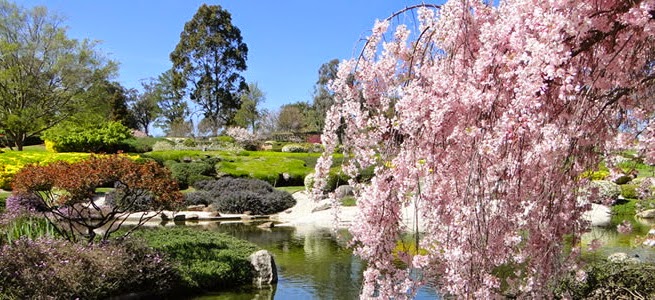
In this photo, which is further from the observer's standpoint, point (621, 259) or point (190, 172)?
point (190, 172)

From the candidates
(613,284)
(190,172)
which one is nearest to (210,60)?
(190,172)

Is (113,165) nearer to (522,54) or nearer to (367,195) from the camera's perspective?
(367,195)

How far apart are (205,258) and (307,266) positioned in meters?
1.97

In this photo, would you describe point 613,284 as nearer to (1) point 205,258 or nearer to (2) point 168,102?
(1) point 205,258

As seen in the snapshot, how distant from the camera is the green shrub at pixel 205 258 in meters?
7.87

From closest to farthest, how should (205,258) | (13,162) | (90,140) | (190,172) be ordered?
(205,258) → (13,162) → (190,172) → (90,140)

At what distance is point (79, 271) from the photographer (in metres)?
6.41

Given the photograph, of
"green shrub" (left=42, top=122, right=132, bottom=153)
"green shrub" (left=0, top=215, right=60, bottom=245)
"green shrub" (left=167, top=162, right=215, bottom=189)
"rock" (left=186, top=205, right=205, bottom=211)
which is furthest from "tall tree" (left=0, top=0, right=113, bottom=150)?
"green shrub" (left=0, top=215, right=60, bottom=245)

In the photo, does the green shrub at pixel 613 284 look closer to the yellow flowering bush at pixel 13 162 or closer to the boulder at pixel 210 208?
the boulder at pixel 210 208

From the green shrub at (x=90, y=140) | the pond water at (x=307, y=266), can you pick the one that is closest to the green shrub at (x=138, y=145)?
the green shrub at (x=90, y=140)

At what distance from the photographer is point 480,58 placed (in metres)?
2.37

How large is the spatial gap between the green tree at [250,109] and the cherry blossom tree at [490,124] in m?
42.1

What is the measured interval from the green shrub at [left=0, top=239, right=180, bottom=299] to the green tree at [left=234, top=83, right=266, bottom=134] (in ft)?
125

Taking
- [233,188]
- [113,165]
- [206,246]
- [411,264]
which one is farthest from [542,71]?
[233,188]
